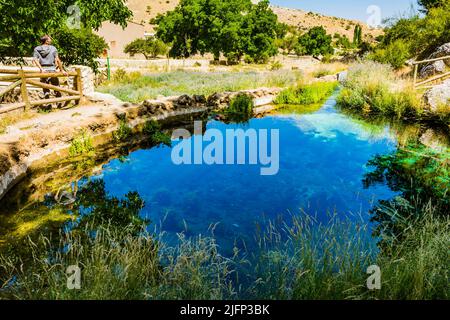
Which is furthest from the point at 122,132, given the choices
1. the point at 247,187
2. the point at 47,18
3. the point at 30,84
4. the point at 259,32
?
the point at 259,32

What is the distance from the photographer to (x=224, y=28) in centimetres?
3947

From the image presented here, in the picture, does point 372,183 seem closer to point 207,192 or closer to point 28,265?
point 207,192

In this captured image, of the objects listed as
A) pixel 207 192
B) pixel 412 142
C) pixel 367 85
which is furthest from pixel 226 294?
pixel 367 85

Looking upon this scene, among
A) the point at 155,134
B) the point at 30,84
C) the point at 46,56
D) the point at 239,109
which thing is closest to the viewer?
the point at 30,84

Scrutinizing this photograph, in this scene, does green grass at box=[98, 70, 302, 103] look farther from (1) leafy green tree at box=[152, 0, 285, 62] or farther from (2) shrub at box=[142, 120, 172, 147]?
(1) leafy green tree at box=[152, 0, 285, 62]

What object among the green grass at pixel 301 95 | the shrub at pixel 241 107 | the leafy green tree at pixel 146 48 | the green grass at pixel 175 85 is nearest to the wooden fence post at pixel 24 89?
the green grass at pixel 175 85

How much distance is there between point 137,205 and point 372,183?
13.8 feet

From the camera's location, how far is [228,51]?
1629 inches

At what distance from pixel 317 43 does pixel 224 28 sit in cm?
1934

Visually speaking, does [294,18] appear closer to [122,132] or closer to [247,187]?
[122,132]

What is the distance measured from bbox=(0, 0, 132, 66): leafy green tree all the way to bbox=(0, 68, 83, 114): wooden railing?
0.54 metres

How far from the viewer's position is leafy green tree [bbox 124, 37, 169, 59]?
46719 millimetres

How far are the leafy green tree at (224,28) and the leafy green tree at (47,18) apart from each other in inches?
1148

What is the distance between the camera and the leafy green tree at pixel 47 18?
18.2ft
